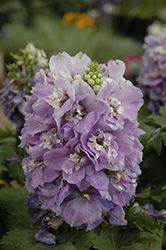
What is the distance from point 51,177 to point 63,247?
15cm

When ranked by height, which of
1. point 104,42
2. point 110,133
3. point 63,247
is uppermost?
A: point 110,133

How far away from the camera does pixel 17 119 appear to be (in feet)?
2.89

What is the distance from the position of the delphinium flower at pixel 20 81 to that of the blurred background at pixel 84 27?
1.59 metres

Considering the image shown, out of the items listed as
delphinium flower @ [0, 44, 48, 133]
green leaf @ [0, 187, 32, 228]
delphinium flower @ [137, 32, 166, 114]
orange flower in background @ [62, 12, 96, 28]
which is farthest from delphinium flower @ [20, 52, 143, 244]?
orange flower in background @ [62, 12, 96, 28]

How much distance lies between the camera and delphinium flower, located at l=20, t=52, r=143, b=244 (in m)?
0.51

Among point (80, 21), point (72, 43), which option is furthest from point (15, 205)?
point (80, 21)

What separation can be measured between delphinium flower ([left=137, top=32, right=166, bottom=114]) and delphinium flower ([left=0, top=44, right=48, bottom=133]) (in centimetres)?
44

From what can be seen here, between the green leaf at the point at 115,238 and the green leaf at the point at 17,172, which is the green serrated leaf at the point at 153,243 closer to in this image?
the green leaf at the point at 115,238

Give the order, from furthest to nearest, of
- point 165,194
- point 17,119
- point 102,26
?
point 102,26 < point 17,119 < point 165,194

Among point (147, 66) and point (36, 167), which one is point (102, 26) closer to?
point (147, 66)

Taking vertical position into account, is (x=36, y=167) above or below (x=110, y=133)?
below


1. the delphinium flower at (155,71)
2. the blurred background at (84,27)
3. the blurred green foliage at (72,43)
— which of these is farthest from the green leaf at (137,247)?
the blurred green foliage at (72,43)

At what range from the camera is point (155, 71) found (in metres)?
1.07

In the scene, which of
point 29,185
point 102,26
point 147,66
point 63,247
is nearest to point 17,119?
point 29,185
